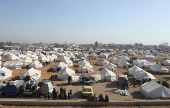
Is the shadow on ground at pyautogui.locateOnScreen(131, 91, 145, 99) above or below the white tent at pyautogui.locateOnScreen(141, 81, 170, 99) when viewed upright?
below

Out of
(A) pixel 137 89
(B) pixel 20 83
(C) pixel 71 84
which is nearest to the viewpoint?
(B) pixel 20 83

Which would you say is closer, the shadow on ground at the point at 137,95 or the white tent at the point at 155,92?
the white tent at the point at 155,92

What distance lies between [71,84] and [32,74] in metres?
6.79

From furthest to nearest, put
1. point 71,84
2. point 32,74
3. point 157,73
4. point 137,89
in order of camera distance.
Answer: point 157,73
point 32,74
point 71,84
point 137,89

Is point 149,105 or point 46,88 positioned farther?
point 46,88

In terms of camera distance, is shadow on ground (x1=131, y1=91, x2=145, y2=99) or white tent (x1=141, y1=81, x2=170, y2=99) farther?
shadow on ground (x1=131, y1=91, x2=145, y2=99)

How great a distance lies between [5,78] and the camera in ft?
60.9

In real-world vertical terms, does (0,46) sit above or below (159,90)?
above

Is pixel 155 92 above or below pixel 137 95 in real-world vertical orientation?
above

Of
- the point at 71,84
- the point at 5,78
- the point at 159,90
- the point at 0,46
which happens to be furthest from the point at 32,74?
the point at 0,46

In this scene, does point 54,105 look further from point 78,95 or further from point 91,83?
point 91,83

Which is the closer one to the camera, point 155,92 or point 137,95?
point 155,92

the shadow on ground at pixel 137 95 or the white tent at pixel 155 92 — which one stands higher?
the white tent at pixel 155 92

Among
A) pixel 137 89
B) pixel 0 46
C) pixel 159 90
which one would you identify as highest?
pixel 0 46
